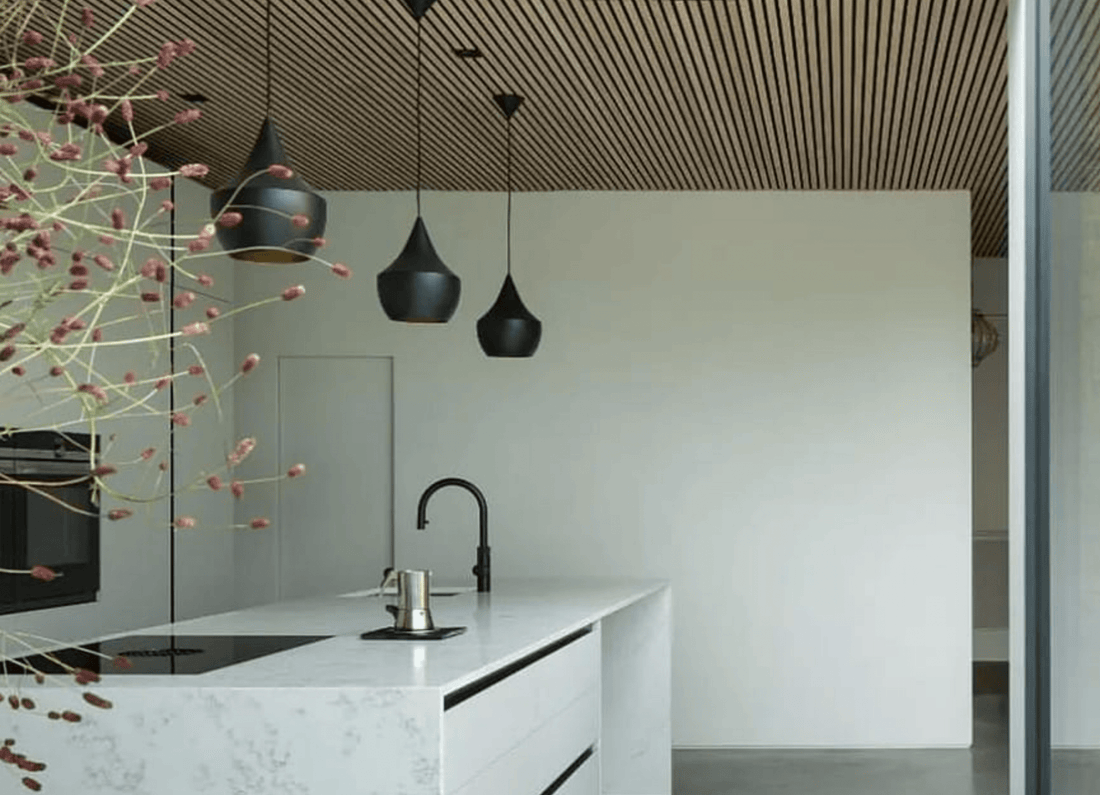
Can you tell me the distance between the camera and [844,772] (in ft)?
21.6

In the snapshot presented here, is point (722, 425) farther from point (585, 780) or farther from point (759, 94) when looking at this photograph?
point (585, 780)

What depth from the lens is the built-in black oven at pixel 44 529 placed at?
15.9 ft

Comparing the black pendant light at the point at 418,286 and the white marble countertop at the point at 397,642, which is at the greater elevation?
the black pendant light at the point at 418,286

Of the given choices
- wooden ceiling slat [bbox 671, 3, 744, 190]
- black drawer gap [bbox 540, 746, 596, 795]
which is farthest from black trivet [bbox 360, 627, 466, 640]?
Answer: wooden ceiling slat [bbox 671, 3, 744, 190]

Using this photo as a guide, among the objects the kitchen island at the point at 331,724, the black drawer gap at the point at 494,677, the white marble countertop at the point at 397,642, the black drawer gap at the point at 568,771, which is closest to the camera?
the kitchen island at the point at 331,724

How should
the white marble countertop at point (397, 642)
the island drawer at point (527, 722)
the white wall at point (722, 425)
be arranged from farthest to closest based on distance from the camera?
the white wall at point (722, 425) → the island drawer at point (527, 722) → the white marble countertop at point (397, 642)

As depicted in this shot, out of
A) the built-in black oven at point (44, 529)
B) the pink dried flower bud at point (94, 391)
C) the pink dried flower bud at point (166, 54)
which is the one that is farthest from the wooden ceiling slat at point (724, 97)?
the pink dried flower bud at point (94, 391)

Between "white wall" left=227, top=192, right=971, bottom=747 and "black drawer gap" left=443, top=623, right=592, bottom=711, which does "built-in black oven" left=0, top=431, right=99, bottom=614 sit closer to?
"black drawer gap" left=443, top=623, right=592, bottom=711

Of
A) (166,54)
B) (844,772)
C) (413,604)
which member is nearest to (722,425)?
(844,772)

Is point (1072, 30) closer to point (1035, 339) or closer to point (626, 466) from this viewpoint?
point (1035, 339)

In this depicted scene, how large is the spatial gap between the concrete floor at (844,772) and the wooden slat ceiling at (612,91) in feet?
8.42

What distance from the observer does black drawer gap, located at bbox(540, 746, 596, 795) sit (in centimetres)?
393

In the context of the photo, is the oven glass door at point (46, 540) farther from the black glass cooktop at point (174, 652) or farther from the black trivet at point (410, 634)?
the black trivet at point (410, 634)

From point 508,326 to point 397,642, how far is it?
2176 millimetres
